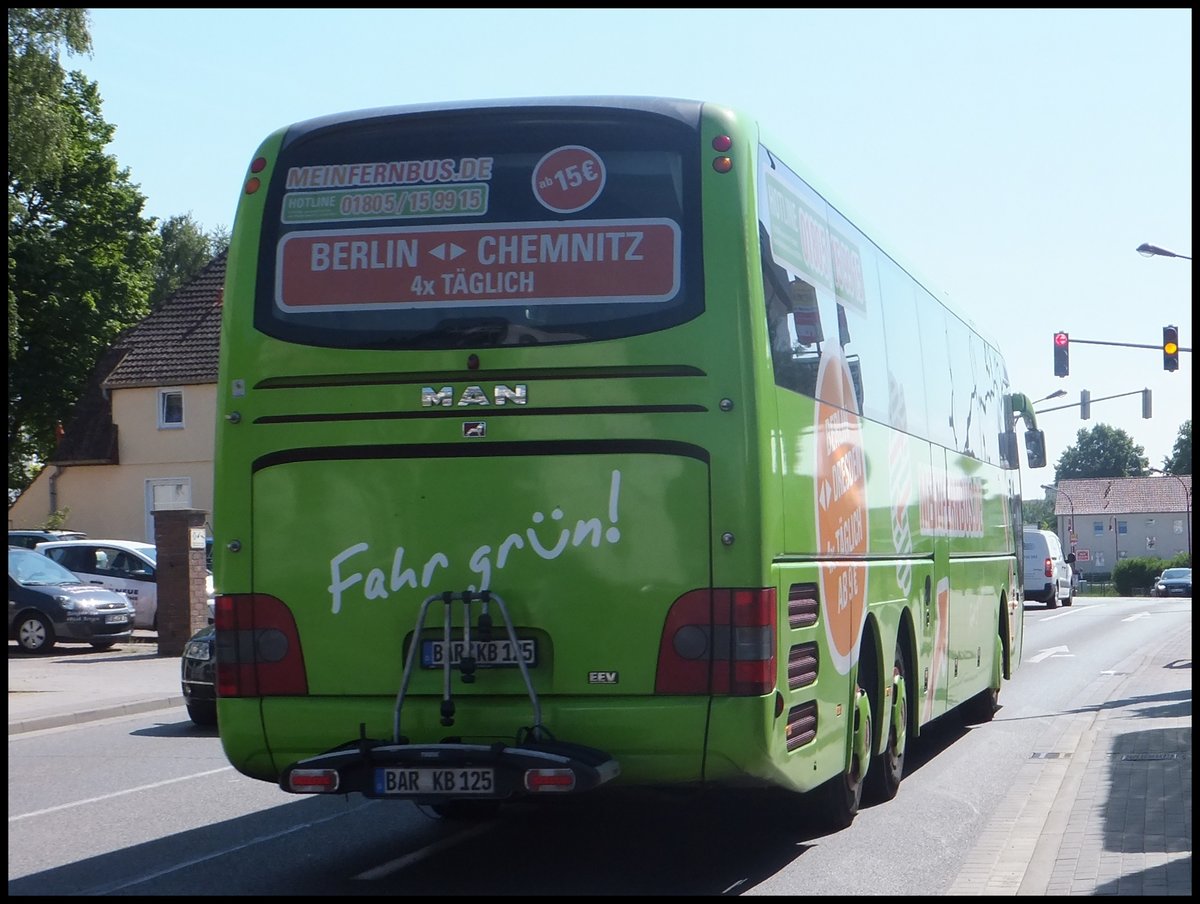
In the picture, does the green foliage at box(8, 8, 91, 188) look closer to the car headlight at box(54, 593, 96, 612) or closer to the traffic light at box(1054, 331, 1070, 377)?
the car headlight at box(54, 593, 96, 612)

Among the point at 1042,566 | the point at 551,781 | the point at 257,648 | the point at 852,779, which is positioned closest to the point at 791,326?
the point at 551,781

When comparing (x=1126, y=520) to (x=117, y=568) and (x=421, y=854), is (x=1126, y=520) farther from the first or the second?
(x=421, y=854)

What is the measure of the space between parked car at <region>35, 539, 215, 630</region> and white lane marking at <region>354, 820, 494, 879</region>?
71.3ft

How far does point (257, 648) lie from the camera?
25.4ft

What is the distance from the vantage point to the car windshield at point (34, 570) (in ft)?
91.2

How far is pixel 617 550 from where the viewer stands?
746cm

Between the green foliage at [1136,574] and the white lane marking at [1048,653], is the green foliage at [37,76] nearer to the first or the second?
the white lane marking at [1048,653]

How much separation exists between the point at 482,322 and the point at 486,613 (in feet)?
4.27

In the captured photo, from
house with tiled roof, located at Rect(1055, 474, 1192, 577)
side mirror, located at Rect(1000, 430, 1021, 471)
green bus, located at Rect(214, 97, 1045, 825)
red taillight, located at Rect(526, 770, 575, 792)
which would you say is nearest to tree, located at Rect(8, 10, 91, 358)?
side mirror, located at Rect(1000, 430, 1021, 471)

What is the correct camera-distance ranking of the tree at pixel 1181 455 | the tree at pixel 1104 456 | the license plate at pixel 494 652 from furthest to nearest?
1. the tree at pixel 1104 456
2. the tree at pixel 1181 455
3. the license plate at pixel 494 652

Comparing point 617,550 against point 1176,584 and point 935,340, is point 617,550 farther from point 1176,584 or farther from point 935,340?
point 1176,584

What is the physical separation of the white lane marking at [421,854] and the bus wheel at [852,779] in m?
2.02

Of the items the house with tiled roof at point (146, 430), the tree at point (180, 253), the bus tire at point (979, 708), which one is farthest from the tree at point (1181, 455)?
the bus tire at point (979, 708)

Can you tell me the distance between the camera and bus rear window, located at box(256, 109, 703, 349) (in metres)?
7.55
